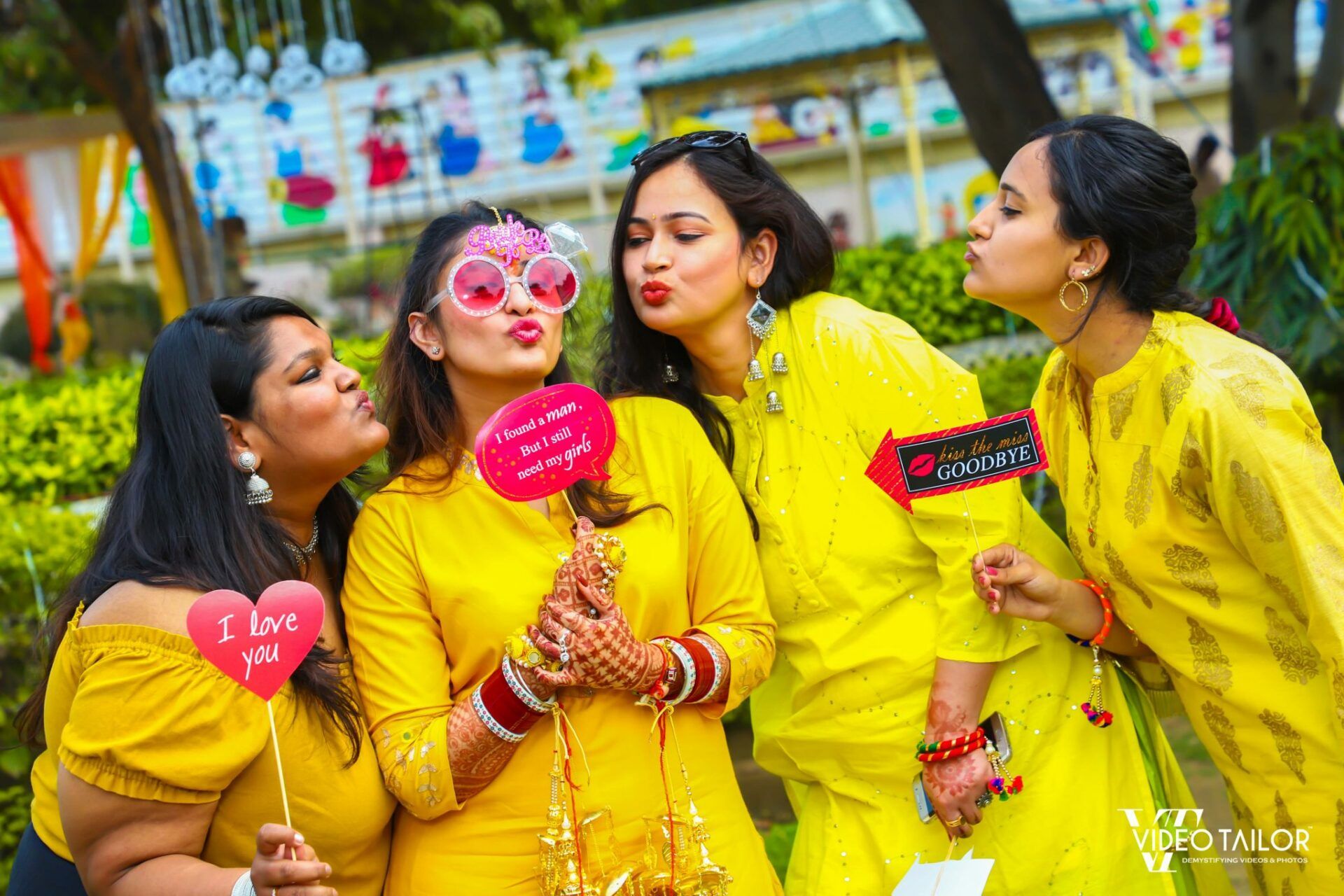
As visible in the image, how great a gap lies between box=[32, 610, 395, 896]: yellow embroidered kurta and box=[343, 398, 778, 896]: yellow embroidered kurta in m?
0.08

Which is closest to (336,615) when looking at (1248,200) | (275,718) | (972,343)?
(275,718)

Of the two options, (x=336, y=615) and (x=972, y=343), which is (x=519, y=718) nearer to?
(x=336, y=615)

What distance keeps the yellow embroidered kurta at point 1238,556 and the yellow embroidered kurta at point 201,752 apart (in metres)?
1.50

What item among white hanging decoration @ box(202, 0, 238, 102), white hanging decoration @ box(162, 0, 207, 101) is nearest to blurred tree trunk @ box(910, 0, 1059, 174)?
white hanging decoration @ box(202, 0, 238, 102)

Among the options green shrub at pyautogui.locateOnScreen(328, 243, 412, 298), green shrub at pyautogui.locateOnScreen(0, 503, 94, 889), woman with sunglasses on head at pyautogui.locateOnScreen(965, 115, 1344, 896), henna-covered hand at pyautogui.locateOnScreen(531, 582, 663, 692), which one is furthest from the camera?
green shrub at pyautogui.locateOnScreen(328, 243, 412, 298)

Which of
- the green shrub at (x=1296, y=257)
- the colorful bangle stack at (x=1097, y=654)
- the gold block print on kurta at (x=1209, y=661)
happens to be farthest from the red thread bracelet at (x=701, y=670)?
the green shrub at (x=1296, y=257)

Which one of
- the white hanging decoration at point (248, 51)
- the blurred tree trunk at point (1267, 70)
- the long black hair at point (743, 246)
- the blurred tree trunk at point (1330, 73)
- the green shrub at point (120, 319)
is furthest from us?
the green shrub at point (120, 319)

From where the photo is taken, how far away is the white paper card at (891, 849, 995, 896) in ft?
6.72

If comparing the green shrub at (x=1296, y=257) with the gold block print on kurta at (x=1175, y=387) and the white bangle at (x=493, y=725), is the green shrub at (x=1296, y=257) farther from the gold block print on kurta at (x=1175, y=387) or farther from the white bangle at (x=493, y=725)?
the white bangle at (x=493, y=725)

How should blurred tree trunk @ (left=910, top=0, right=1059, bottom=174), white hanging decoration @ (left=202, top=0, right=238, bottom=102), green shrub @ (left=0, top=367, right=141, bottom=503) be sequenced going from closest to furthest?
blurred tree trunk @ (left=910, top=0, right=1059, bottom=174)
green shrub @ (left=0, top=367, right=141, bottom=503)
white hanging decoration @ (left=202, top=0, right=238, bottom=102)

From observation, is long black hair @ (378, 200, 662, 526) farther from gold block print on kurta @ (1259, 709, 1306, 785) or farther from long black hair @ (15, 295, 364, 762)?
gold block print on kurta @ (1259, 709, 1306, 785)

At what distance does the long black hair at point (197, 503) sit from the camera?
2.10 metres

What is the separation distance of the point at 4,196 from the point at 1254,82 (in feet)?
40.9

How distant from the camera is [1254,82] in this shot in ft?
21.4
